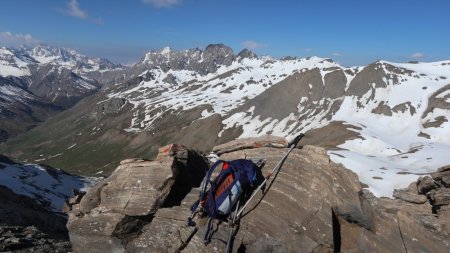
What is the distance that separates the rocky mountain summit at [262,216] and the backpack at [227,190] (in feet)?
2.03

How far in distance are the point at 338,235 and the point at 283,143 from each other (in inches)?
254

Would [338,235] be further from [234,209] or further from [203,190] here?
[203,190]

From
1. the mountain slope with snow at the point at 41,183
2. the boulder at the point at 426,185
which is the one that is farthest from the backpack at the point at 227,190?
the mountain slope with snow at the point at 41,183

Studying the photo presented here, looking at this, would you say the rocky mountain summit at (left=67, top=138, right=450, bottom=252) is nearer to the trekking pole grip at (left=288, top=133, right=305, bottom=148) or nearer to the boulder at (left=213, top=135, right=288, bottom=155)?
the trekking pole grip at (left=288, top=133, right=305, bottom=148)

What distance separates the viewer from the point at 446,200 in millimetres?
33031

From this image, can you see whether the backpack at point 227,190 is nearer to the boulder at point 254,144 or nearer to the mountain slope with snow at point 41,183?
the boulder at point 254,144

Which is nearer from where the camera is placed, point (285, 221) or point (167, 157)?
point (285, 221)

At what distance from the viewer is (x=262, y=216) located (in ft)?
67.1

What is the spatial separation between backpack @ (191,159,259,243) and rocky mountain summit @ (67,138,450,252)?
620mm

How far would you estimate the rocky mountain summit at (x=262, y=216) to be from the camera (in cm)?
1980

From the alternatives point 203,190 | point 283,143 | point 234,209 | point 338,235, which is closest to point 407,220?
point 338,235

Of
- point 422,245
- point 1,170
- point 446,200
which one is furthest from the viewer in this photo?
point 1,170

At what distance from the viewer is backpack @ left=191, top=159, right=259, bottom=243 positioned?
20.1 meters

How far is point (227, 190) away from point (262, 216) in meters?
2.11
